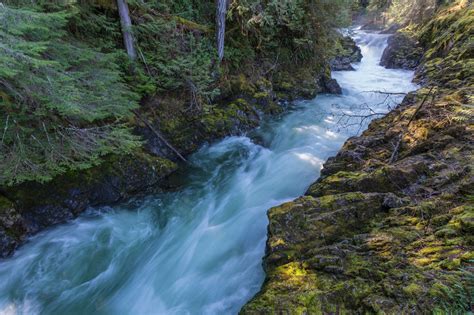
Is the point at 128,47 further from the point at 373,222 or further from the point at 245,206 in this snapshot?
the point at 373,222

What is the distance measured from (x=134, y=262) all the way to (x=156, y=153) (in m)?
2.92

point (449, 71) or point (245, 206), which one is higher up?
point (449, 71)

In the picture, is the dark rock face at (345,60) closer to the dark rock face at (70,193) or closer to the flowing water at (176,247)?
the flowing water at (176,247)

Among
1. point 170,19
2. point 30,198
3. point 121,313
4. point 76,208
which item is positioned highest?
point 170,19

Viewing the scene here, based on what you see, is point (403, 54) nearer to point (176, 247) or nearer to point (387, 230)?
point (387, 230)

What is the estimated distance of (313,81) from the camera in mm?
12859

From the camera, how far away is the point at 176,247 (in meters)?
5.91

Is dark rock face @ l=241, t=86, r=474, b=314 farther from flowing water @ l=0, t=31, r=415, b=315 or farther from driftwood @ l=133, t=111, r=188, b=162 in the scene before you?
driftwood @ l=133, t=111, r=188, b=162

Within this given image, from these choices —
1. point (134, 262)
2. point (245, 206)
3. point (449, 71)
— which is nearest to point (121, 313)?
point (134, 262)

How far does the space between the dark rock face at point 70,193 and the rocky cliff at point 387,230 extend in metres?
3.70

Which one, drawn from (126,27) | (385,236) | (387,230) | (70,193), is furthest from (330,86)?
(70,193)

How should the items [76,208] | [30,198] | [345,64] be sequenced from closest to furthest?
1. [30,198]
2. [76,208]
3. [345,64]

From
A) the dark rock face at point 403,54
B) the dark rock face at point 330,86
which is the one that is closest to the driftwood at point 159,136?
the dark rock face at point 330,86

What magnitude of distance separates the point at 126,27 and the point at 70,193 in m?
4.19
